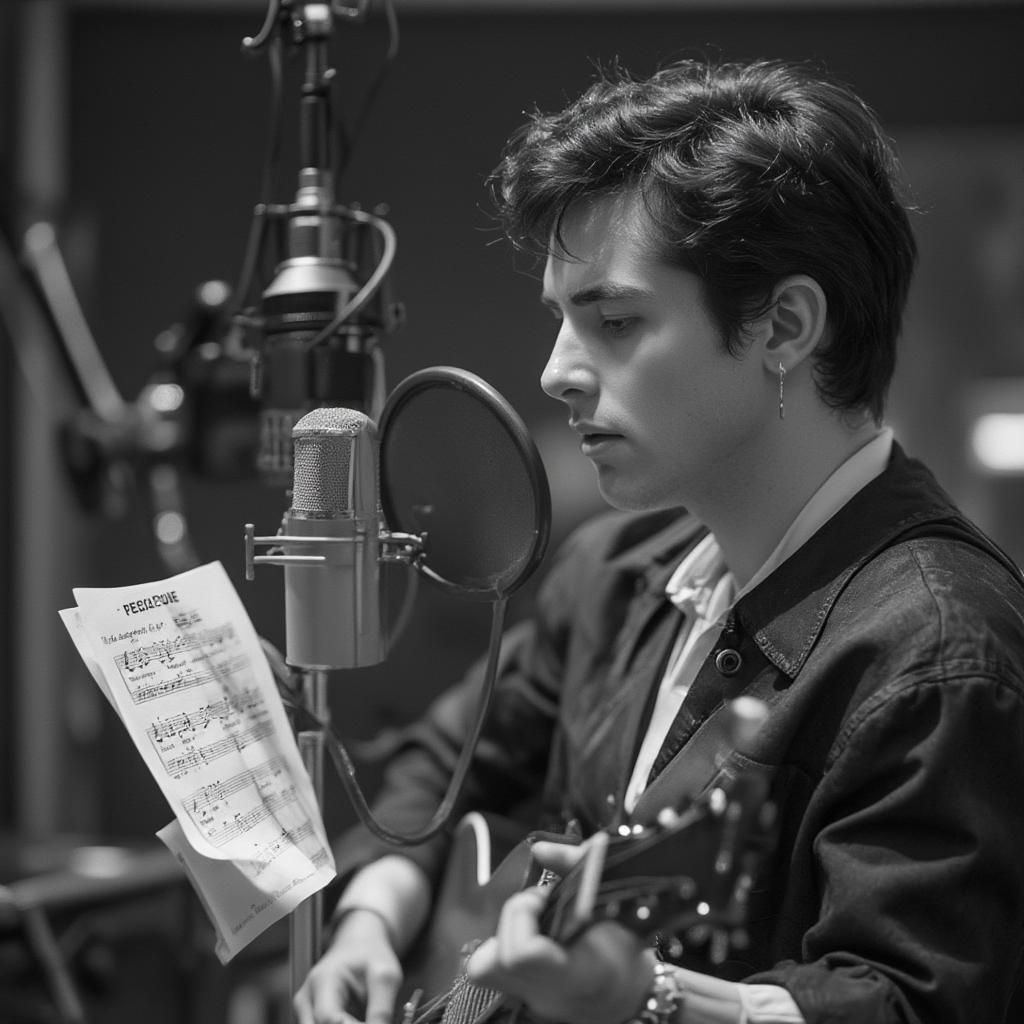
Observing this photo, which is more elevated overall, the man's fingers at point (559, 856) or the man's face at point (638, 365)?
the man's face at point (638, 365)

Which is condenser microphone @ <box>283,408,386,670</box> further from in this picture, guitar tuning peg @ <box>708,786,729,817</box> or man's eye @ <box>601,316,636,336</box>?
guitar tuning peg @ <box>708,786,729,817</box>

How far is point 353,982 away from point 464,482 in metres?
0.52

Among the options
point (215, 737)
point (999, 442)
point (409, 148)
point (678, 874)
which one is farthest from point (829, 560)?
point (409, 148)

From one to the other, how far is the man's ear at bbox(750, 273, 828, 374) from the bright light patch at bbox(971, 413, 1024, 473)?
1.84 metres

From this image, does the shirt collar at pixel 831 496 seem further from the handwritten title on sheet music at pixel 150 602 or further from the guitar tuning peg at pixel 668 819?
the handwritten title on sheet music at pixel 150 602

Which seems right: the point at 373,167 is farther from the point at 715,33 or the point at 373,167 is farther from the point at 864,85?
the point at 864,85

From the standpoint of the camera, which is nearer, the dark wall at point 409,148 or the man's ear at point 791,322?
the man's ear at point 791,322

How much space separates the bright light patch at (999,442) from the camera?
9.03ft

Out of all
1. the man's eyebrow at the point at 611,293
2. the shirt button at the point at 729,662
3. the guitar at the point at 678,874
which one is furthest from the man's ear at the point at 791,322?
the guitar at the point at 678,874

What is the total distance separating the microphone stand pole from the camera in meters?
1.08

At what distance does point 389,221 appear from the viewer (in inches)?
111

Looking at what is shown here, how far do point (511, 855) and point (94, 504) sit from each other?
138 centimetres

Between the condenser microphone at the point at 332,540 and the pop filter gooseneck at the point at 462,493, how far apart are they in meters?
0.04

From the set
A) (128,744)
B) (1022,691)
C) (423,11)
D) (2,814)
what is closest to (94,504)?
(128,744)
